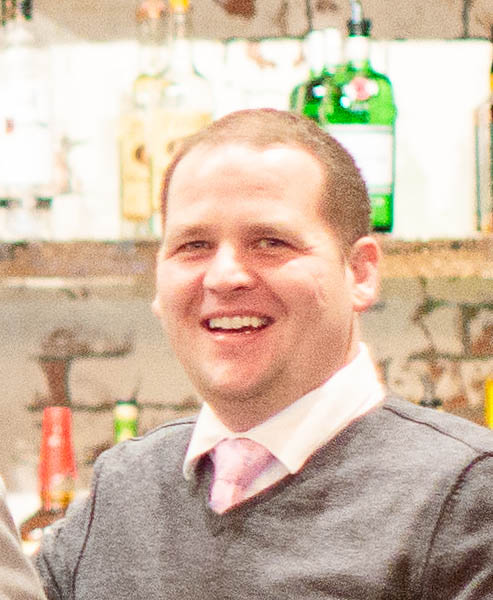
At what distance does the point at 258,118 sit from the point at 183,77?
25.5 inches

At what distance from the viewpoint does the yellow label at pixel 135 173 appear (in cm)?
136

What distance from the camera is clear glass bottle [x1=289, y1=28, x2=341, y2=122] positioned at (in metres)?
1.37

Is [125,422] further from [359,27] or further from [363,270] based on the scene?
[359,27]

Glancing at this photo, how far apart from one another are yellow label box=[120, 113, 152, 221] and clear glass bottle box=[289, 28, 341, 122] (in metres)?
0.25

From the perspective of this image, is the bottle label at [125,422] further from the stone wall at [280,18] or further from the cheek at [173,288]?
the stone wall at [280,18]

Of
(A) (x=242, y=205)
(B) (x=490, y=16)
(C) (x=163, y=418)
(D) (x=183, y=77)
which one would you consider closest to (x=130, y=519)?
(A) (x=242, y=205)

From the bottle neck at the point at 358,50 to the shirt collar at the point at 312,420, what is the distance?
25.5 inches

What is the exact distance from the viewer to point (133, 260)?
48.4 inches

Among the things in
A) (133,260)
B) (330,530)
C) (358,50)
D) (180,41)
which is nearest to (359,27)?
(358,50)

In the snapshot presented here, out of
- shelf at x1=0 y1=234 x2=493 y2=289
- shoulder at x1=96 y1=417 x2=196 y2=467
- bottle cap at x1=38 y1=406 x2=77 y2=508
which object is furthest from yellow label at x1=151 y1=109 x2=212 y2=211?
shoulder at x1=96 y1=417 x2=196 y2=467

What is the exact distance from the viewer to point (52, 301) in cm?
157

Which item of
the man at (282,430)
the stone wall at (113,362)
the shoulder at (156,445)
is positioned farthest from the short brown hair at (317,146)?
the stone wall at (113,362)

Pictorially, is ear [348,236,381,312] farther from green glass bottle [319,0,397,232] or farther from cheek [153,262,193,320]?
green glass bottle [319,0,397,232]

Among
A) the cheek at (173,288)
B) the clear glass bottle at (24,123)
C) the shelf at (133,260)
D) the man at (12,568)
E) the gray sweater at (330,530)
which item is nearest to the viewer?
the man at (12,568)
